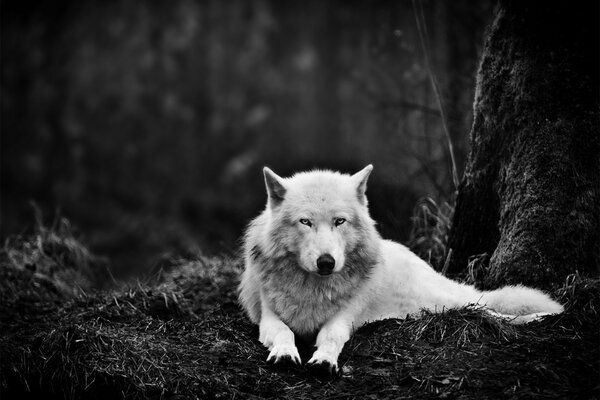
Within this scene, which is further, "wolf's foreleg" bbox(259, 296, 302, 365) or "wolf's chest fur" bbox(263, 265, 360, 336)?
"wolf's chest fur" bbox(263, 265, 360, 336)

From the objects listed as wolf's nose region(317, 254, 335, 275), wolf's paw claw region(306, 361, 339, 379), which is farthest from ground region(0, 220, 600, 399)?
wolf's nose region(317, 254, 335, 275)

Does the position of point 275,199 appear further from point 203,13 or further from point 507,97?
point 203,13

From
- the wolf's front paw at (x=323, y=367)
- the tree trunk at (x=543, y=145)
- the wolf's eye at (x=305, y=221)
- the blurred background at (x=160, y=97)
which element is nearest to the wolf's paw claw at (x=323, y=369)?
the wolf's front paw at (x=323, y=367)

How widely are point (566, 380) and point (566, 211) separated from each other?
136 cm

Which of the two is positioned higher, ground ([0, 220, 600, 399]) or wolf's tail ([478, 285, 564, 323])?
wolf's tail ([478, 285, 564, 323])

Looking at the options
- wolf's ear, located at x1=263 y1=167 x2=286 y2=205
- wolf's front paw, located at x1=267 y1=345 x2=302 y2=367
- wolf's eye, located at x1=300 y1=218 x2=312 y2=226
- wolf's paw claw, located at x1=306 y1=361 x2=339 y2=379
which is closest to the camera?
wolf's paw claw, located at x1=306 y1=361 x2=339 y2=379

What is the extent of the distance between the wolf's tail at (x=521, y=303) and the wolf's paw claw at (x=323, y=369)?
3.61ft

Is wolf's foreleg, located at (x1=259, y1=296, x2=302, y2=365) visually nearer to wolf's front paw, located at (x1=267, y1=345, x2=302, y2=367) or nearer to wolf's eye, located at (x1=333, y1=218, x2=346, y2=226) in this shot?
wolf's front paw, located at (x1=267, y1=345, x2=302, y2=367)

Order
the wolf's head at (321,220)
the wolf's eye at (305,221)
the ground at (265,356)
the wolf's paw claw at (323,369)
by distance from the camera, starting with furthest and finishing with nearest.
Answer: the wolf's eye at (305,221) → the wolf's head at (321,220) → the wolf's paw claw at (323,369) → the ground at (265,356)

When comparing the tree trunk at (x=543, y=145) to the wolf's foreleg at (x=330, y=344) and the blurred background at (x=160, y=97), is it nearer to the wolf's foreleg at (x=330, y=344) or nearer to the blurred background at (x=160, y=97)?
the wolf's foreleg at (x=330, y=344)

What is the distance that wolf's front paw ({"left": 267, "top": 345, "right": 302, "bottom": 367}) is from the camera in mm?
3811

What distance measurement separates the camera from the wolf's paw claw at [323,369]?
370 centimetres

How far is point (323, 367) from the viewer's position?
12.1 ft

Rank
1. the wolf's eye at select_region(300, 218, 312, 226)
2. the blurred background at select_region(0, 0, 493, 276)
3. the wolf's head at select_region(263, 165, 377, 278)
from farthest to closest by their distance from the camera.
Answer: the blurred background at select_region(0, 0, 493, 276) → the wolf's eye at select_region(300, 218, 312, 226) → the wolf's head at select_region(263, 165, 377, 278)
